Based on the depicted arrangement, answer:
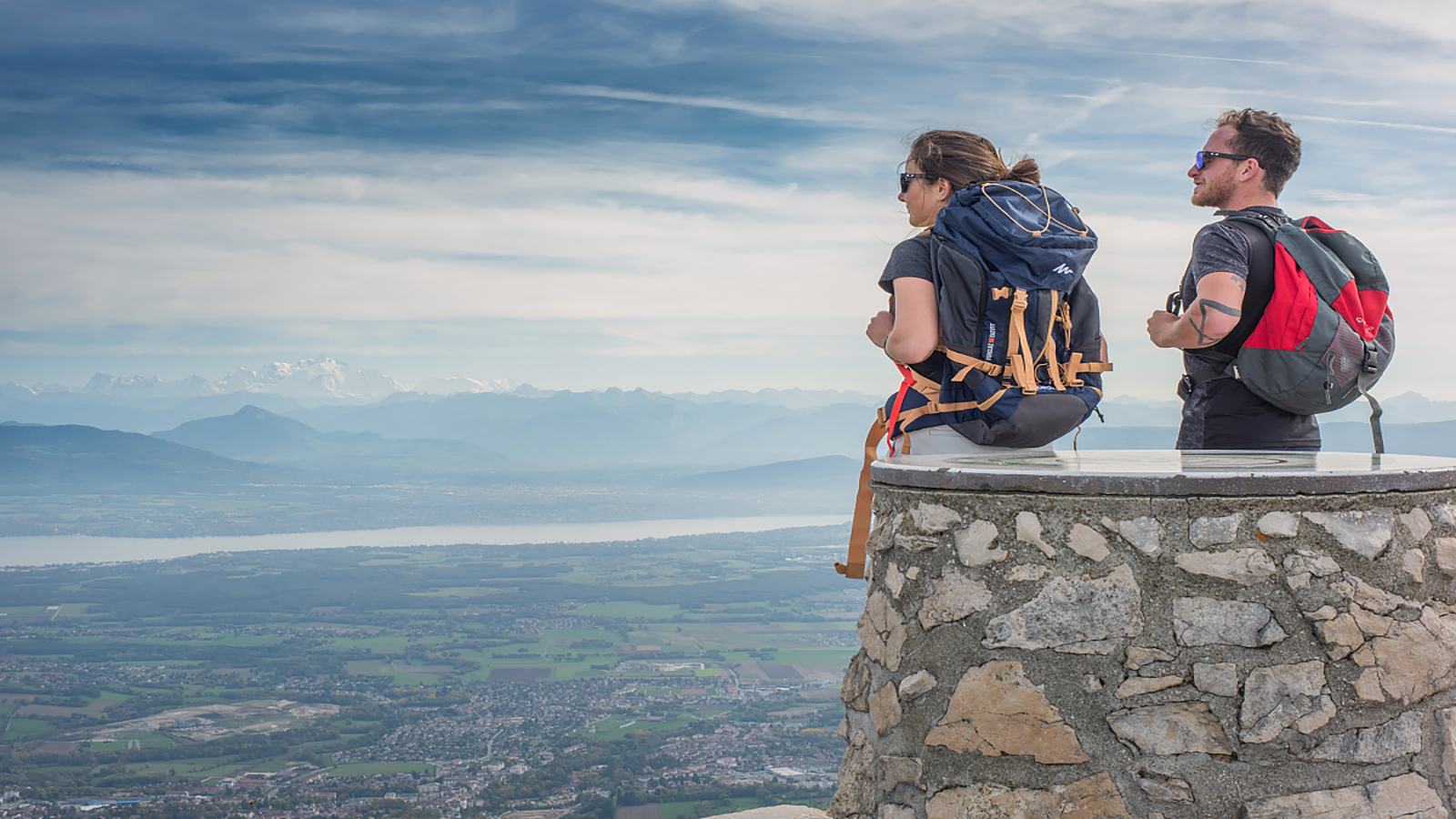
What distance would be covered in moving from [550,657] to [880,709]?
64715 mm

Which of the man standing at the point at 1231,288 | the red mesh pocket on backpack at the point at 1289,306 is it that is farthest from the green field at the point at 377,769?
the red mesh pocket on backpack at the point at 1289,306

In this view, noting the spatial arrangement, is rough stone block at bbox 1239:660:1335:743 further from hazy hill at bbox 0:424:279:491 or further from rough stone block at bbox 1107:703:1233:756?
hazy hill at bbox 0:424:279:491

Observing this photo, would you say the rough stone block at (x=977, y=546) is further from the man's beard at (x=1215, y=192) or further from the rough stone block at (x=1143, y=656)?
the man's beard at (x=1215, y=192)

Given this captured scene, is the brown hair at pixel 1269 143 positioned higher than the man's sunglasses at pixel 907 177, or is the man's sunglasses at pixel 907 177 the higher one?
the brown hair at pixel 1269 143

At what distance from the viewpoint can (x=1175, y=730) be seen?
283cm

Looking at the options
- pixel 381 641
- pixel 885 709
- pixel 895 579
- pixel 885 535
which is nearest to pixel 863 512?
pixel 885 535

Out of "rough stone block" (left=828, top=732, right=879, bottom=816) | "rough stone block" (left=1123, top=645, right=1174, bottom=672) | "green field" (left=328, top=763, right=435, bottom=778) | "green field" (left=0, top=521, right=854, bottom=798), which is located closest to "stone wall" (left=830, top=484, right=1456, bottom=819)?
"rough stone block" (left=1123, top=645, right=1174, bottom=672)

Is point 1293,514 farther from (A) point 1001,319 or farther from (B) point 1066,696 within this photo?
(A) point 1001,319

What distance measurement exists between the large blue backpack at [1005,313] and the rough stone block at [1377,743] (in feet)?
4.15

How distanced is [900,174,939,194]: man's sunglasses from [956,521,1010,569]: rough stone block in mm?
1384

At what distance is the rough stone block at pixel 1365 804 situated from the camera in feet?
9.23

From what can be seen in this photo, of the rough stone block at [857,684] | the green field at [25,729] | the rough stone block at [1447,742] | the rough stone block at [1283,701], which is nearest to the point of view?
the rough stone block at [1283,701]

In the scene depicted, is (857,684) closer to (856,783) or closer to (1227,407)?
(856,783)

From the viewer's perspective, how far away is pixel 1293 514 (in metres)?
2.84
